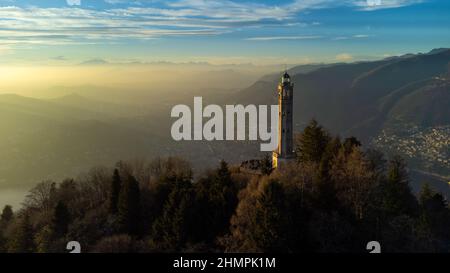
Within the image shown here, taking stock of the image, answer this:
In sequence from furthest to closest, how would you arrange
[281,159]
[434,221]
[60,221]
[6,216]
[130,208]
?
[6,216]
[281,159]
[434,221]
[60,221]
[130,208]

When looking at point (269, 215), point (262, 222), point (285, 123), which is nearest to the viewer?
point (269, 215)

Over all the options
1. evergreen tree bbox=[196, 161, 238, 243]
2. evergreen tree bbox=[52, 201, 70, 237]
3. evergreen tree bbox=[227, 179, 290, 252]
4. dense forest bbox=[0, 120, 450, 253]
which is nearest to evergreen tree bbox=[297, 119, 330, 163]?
dense forest bbox=[0, 120, 450, 253]

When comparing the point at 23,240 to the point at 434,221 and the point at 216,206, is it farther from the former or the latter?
the point at 434,221

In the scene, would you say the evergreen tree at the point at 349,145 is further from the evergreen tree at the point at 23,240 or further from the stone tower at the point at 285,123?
the evergreen tree at the point at 23,240

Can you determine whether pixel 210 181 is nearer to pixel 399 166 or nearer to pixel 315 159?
pixel 315 159

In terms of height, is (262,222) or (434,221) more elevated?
(262,222)

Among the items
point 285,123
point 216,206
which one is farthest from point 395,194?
point 285,123

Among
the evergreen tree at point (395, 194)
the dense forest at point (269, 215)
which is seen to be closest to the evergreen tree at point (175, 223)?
the dense forest at point (269, 215)
